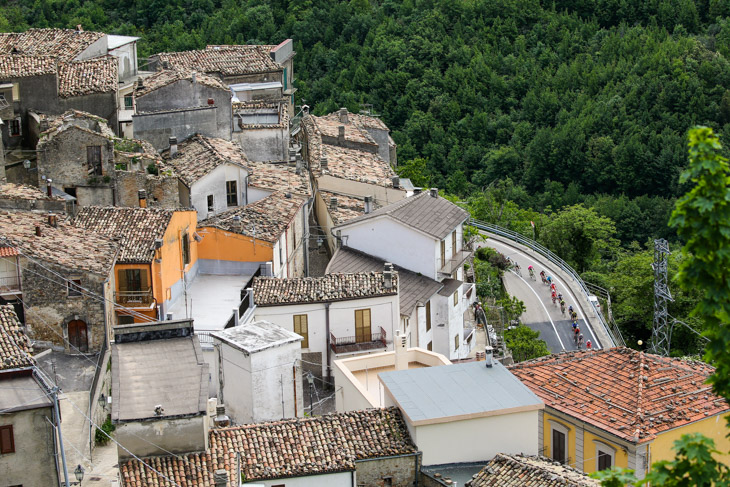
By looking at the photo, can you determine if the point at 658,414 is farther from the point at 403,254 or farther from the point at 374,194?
the point at 374,194

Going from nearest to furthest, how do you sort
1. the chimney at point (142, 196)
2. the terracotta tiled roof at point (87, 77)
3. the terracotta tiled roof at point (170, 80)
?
the chimney at point (142, 196), the terracotta tiled roof at point (87, 77), the terracotta tiled roof at point (170, 80)

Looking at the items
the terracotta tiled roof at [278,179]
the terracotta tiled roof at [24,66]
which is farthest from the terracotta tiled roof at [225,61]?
the terracotta tiled roof at [24,66]

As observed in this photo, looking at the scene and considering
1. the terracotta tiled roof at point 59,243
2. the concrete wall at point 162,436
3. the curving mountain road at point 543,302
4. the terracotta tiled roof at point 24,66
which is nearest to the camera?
the concrete wall at point 162,436

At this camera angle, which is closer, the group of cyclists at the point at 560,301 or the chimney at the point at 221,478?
the chimney at the point at 221,478

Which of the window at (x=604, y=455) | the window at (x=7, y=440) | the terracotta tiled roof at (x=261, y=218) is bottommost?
the window at (x=604, y=455)

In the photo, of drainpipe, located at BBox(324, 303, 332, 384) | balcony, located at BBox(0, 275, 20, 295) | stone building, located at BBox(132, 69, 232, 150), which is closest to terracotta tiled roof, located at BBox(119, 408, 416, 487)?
balcony, located at BBox(0, 275, 20, 295)

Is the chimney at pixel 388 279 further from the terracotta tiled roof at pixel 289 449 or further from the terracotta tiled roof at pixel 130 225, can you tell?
the terracotta tiled roof at pixel 289 449

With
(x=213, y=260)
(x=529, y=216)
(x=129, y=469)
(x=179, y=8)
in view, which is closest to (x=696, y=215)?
(x=129, y=469)
